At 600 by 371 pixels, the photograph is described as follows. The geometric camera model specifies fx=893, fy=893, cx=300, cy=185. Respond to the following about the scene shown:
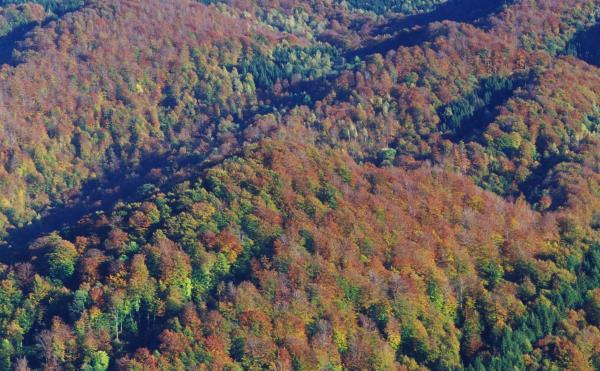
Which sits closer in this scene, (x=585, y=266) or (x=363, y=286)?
(x=363, y=286)

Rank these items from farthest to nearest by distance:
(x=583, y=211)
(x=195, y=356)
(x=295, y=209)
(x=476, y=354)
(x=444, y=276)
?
1. (x=583, y=211)
2. (x=295, y=209)
3. (x=444, y=276)
4. (x=476, y=354)
5. (x=195, y=356)

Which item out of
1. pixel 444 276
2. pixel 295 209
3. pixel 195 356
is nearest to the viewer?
pixel 195 356

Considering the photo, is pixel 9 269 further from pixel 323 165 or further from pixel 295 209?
pixel 323 165

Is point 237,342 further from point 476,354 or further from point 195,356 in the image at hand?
point 476,354

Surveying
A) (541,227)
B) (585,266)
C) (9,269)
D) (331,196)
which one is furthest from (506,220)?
(9,269)

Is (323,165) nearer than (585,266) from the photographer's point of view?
No

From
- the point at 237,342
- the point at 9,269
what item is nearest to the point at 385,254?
the point at 237,342

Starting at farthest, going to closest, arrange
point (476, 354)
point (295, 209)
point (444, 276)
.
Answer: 1. point (295, 209)
2. point (444, 276)
3. point (476, 354)

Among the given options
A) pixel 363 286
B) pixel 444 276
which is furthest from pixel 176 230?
pixel 444 276
